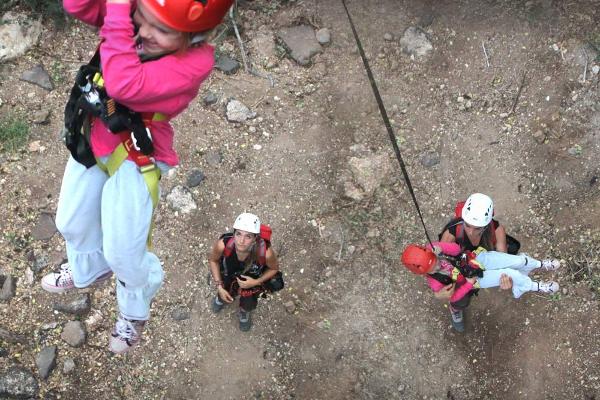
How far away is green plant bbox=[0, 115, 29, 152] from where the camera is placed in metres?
8.16

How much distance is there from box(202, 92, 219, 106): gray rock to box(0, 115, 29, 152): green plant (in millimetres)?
2257

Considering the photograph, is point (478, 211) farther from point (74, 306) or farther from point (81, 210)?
point (74, 306)

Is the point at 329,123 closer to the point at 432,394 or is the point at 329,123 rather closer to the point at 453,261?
the point at 453,261

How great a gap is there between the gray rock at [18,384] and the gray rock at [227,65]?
443cm

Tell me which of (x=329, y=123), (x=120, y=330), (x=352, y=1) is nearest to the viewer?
(x=120, y=330)

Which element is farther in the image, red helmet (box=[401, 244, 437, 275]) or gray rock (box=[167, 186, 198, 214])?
gray rock (box=[167, 186, 198, 214])

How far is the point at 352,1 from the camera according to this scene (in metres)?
9.18

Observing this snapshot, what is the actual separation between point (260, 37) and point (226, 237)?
384 centimetres

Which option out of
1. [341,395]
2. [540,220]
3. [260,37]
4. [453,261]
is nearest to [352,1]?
[260,37]

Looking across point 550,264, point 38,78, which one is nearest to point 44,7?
point 38,78

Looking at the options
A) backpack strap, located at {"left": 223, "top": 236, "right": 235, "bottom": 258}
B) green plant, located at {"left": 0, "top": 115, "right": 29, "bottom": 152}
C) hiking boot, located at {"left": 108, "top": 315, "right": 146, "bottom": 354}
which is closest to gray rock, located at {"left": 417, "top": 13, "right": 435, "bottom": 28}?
backpack strap, located at {"left": 223, "top": 236, "right": 235, "bottom": 258}

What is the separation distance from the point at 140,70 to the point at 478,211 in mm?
3885

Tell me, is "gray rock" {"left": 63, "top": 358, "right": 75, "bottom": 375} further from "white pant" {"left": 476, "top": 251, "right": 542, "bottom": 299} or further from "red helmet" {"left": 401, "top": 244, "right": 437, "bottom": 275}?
"white pant" {"left": 476, "top": 251, "right": 542, "bottom": 299}

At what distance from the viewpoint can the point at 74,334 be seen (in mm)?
7297
